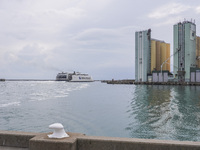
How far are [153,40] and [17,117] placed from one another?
15235cm

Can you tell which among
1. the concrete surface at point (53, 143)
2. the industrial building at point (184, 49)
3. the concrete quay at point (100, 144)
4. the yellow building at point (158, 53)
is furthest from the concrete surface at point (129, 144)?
the yellow building at point (158, 53)

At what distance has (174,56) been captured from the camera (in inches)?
5256

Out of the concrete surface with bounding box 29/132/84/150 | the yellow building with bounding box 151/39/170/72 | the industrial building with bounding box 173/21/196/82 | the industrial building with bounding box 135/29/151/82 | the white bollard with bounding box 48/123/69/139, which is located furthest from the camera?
the yellow building with bounding box 151/39/170/72

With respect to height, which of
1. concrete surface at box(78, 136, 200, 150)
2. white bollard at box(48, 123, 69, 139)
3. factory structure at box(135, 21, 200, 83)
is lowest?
concrete surface at box(78, 136, 200, 150)

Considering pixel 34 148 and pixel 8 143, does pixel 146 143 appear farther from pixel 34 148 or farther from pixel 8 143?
pixel 8 143

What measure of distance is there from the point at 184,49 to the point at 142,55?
3495cm

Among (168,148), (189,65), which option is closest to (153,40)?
(189,65)

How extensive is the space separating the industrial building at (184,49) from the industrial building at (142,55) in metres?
24.4

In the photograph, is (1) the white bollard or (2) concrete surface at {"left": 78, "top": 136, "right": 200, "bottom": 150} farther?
(1) the white bollard

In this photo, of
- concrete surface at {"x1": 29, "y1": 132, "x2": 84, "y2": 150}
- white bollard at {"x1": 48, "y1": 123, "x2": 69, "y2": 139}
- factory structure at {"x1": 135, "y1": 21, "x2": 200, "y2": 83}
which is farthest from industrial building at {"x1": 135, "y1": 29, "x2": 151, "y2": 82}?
concrete surface at {"x1": 29, "y1": 132, "x2": 84, "y2": 150}

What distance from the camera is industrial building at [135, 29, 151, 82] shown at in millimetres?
153250

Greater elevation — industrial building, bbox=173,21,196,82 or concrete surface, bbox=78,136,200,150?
industrial building, bbox=173,21,196,82

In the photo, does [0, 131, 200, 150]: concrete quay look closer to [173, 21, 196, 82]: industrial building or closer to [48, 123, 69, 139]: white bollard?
[48, 123, 69, 139]: white bollard

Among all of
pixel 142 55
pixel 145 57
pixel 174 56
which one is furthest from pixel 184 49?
pixel 142 55
